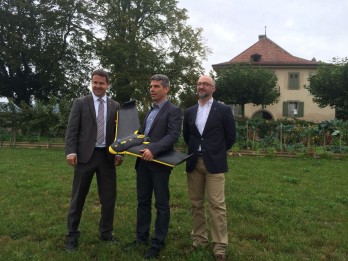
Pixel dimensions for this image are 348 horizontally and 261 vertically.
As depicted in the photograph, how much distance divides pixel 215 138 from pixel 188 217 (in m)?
1.91

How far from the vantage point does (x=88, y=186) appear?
4766 mm

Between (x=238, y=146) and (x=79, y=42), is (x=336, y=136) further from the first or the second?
(x=79, y=42)

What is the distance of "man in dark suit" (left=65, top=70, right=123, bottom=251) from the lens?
15.2 ft

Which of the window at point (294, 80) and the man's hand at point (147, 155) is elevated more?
the window at point (294, 80)

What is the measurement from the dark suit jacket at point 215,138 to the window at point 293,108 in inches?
1443

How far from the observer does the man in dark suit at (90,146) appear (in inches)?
182

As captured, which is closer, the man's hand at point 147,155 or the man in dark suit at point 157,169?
the man's hand at point 147,155

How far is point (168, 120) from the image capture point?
450 centimetres

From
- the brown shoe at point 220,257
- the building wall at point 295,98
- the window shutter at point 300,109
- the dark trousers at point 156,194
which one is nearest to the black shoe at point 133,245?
the dark trousers at point 156,194

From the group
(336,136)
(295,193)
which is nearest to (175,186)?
(295,193)

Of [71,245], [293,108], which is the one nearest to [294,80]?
[293,108]

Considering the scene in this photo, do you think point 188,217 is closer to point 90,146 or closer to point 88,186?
point 88,186

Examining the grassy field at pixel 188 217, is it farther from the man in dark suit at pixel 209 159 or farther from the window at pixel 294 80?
the window at pixel 294 80

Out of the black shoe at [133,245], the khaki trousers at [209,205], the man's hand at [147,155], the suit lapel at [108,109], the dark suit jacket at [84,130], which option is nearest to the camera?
the man's hand at [147,155]
